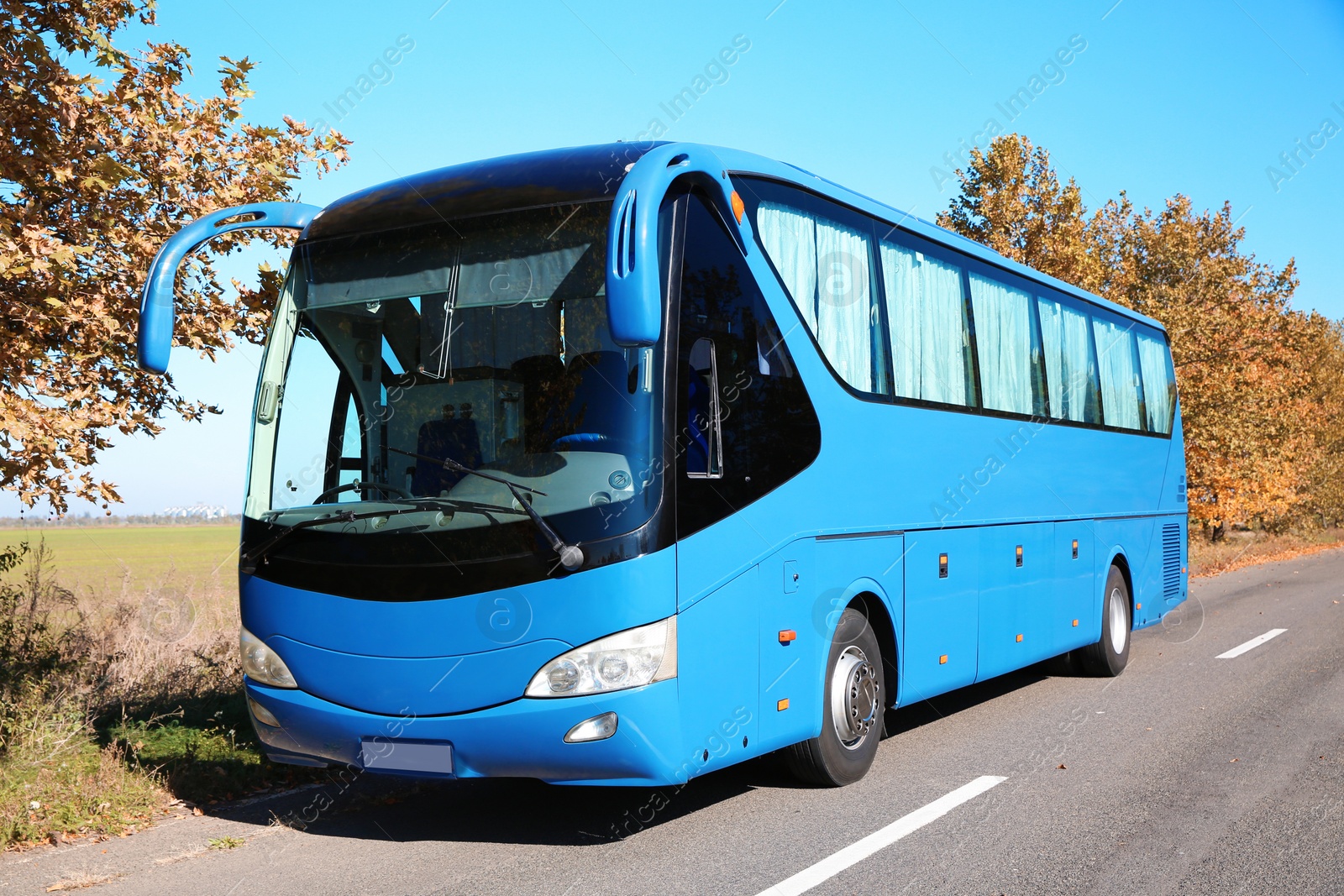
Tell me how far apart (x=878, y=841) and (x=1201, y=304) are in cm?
2989

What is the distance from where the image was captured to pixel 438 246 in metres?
5.90

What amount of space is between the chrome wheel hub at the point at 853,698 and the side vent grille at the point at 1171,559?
7.53 m

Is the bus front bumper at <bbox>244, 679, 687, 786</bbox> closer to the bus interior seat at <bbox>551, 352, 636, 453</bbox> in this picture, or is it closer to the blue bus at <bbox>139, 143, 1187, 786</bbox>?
the blue bus at <bbox>139, 143, 1187, 786</bbox>

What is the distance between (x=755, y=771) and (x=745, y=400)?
2.55 meters

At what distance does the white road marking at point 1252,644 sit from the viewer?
1251 cm

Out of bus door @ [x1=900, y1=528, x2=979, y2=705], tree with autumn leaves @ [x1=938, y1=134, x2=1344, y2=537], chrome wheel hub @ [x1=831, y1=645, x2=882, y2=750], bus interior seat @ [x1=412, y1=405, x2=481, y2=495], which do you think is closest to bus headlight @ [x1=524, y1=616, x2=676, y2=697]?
bus interior seat @ [x1=412, y1=405, x2=481, y2=495]

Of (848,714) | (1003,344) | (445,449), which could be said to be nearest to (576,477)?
(445,449)

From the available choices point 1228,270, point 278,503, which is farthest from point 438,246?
point 1228,270

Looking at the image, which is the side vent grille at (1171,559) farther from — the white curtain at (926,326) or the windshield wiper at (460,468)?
the windshield wiper at (460,468)

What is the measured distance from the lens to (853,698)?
700 centimetres

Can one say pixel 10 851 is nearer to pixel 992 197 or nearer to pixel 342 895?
pixel 342 895

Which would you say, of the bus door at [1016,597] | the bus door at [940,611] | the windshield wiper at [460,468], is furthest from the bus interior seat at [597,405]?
the bus door at [1016,597]

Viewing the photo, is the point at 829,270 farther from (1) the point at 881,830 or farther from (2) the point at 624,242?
(1) the point at 881,830

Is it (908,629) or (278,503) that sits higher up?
(278,503)
